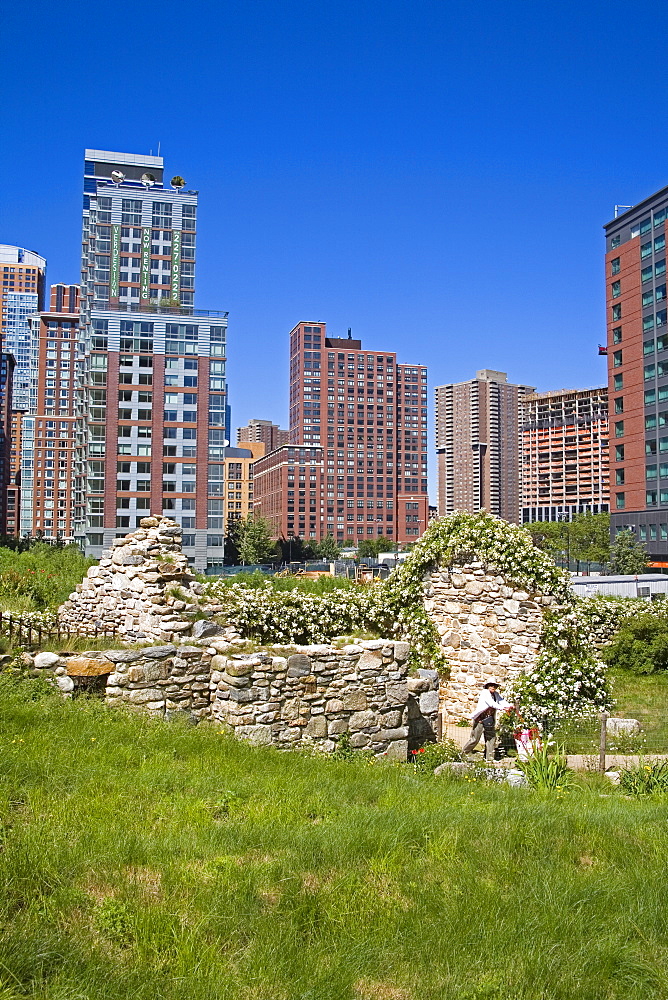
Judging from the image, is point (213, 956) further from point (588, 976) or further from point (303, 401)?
point (303, 401)

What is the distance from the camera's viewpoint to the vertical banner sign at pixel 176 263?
9312 centimetres

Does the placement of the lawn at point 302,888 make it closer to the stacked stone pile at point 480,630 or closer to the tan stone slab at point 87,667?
the tan stone slab at point 87,667

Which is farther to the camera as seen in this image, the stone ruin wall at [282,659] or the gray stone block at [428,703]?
the gray stone block at [428,703]

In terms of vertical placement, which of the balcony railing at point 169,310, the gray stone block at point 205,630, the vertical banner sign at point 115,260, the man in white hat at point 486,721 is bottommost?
the man in white hat at point 486,721

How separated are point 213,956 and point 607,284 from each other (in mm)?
67758

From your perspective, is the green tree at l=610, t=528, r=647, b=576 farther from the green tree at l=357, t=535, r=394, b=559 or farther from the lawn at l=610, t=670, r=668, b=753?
the green tree at l=357, t=535, r=394, b=559

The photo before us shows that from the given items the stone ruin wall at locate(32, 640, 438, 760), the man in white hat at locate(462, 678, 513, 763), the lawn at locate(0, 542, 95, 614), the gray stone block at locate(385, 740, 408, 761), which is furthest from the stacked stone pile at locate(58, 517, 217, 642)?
the man in white hat at locate(462, 678, 513, 763)

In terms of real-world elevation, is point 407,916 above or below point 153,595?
below

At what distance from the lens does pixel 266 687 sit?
29.6ft

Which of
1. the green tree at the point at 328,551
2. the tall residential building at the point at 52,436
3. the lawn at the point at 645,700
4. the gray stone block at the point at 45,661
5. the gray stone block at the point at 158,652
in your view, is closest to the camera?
the gray stone block at the point at 45,661

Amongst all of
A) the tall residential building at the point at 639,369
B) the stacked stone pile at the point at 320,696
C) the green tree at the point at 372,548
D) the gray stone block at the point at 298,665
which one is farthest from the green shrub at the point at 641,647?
the green tree at the point at 372,548

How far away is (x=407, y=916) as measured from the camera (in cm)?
445

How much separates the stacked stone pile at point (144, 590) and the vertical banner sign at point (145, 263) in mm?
84764

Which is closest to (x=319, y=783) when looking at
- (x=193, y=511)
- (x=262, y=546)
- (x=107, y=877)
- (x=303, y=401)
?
(x=107, y=877)
